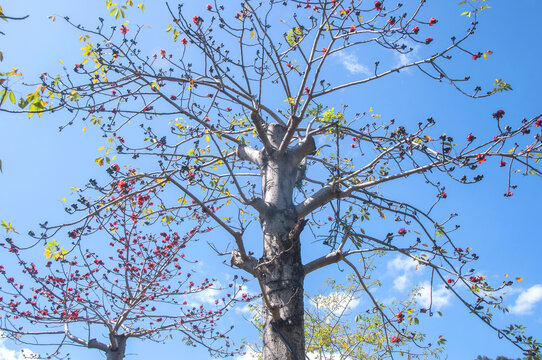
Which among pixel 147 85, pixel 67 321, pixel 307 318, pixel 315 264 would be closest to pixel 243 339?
pixel 307 318

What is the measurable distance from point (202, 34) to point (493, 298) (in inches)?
150

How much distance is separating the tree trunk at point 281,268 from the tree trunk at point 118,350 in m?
5.72

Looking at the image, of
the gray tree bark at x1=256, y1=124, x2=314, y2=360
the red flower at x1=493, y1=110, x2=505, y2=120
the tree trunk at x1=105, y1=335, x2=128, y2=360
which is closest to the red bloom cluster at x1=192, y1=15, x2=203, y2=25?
the gray tree bark at x1=256, y1=124, x2=314, y2=360

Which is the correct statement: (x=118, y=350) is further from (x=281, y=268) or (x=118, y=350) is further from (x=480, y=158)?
(x=480, y=158)

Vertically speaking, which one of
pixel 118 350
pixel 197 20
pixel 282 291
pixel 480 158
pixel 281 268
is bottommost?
pixel 282 291

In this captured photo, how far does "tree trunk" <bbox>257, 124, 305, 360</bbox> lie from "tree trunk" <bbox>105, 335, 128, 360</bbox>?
5.72 meters

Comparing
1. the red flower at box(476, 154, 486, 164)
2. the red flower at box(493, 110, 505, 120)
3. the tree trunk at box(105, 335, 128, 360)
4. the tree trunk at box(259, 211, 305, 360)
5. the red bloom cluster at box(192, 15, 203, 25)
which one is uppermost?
the red bloom cluster at box(192, 15, 203, 25)

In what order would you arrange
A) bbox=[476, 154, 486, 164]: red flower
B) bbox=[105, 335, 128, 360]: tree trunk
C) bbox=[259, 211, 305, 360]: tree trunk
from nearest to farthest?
bbox=[259, 211, 305, 360]: tree trunk → bbox=[476, 154, 486, 164]: red flower → bbox=[105, 335, 128, 360]: tree trunk

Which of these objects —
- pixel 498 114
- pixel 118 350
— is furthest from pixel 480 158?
pixel 118 350

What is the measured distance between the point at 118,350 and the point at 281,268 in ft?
19.7

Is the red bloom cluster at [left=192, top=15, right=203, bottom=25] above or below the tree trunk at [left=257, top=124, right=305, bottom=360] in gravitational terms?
above

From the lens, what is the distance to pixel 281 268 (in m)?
3.39

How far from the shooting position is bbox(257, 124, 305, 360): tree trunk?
10.2 feet

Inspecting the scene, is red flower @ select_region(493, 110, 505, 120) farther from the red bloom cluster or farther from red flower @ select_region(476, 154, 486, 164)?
the red bloom cluster
